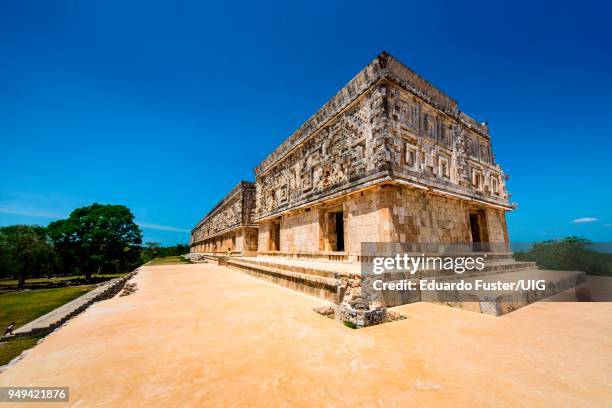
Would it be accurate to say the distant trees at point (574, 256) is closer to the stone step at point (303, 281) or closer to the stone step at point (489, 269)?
the stone step at point (489, 269)

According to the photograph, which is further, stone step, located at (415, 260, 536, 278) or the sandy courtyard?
stone step, located at (415, 260, 536, 278)

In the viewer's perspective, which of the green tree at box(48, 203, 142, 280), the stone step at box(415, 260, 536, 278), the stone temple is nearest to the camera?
the stone step at box(415, 260, 536, 278)

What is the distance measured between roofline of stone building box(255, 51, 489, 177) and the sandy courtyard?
7816mm

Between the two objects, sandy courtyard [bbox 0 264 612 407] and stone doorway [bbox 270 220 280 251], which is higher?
stone doorway [bbox 270 220 280 251]

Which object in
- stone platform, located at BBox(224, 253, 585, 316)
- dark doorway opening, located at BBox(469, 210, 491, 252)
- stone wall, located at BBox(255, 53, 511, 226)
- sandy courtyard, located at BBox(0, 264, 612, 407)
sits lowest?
sandy courtyard, located at BBox(0, 264, 612, 407)

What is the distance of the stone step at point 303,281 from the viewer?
5969mm

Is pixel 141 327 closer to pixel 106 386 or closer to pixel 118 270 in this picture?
pixel 106 386

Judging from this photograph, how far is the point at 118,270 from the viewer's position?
3634 centimetres

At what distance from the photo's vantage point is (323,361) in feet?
9.38

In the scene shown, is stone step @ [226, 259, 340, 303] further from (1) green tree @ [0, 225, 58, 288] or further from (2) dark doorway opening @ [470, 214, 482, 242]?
(1) green tree @ [0, 225, 58, 288]

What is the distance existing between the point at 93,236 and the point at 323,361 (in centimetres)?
3512

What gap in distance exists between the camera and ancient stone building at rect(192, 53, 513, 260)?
7.99 meters

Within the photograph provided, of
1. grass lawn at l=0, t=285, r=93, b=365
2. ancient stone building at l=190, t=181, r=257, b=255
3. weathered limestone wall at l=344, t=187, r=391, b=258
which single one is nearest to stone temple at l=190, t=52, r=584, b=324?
weathered limestone wall at l=344, t=187, r=391, b=258

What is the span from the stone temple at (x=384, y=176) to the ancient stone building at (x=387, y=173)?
1.7 inches
